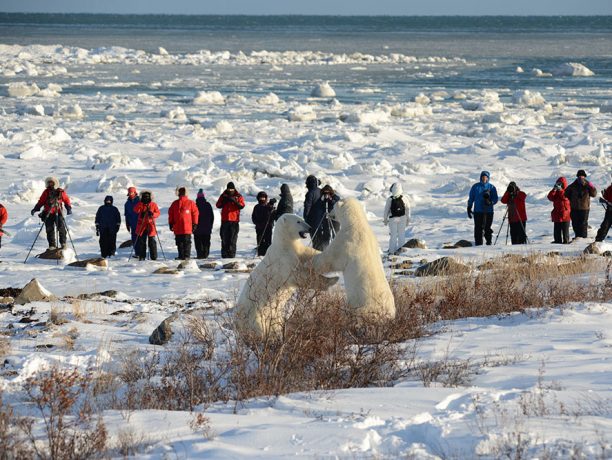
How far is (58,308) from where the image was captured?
962 centimetres

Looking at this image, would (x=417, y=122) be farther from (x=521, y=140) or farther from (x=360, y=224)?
(x=360, y=224)

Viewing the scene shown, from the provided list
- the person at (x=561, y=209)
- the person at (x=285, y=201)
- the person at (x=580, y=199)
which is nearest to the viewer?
the person at (x=285, y=201)

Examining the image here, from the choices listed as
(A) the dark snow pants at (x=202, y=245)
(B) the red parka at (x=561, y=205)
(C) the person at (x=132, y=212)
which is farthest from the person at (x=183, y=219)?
(B) the red parka at (x=561, y=205)

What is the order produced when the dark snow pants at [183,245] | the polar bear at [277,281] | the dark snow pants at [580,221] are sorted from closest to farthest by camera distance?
the polar bear at [277,281], the dark snow pants at [183,245], the dark snow pants at [580,221]

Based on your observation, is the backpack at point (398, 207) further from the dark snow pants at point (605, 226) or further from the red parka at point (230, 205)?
the dark snow pants at point (605, 226)

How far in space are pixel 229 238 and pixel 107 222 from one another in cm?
200

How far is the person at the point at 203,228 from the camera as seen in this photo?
14.9 meters

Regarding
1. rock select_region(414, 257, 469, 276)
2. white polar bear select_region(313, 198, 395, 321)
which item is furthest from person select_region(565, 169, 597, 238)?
white polar bear select_region(313, 198, 395, 321)

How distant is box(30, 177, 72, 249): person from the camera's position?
14.7 m


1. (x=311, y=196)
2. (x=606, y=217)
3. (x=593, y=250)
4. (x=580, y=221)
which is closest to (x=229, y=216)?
(x=311, y=196)

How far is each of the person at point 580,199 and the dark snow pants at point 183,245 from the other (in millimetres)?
6419

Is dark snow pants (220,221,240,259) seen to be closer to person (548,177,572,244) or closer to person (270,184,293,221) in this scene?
person (270,184,293,221)

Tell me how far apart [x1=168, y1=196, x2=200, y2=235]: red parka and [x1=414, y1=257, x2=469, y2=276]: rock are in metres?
4.14

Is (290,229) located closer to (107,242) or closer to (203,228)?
(203,228)
